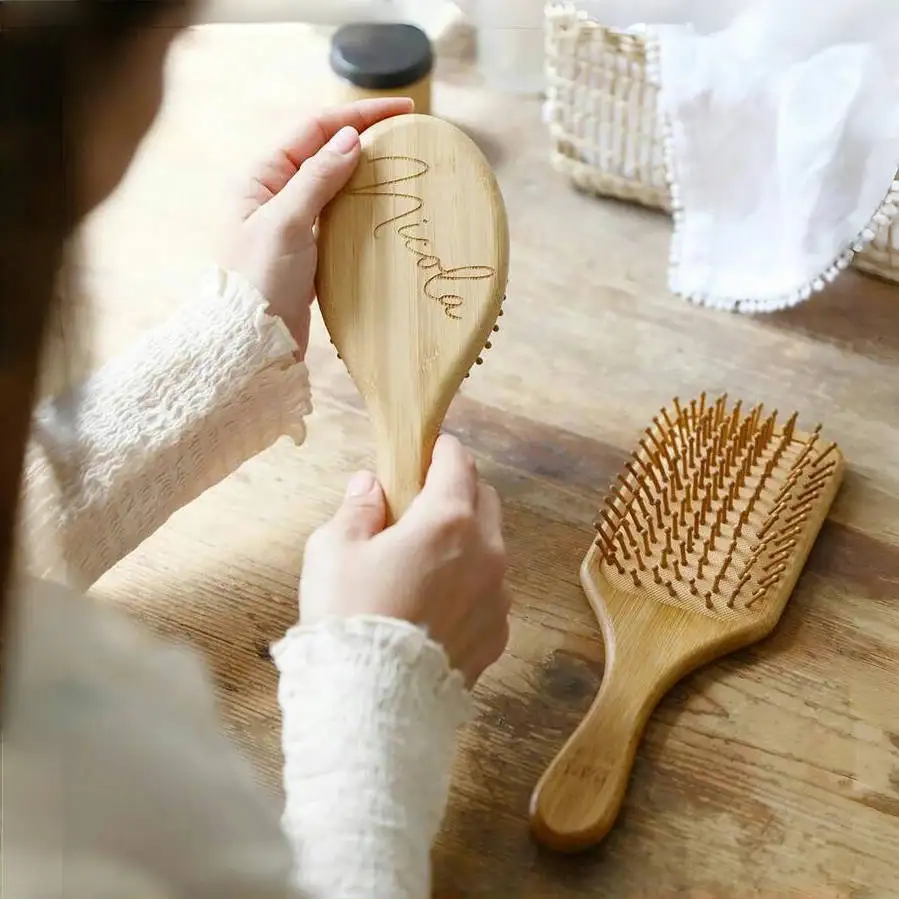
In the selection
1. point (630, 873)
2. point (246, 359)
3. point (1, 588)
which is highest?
point (1, 588)

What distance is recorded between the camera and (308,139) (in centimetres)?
56

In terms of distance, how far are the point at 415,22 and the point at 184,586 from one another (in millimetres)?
519

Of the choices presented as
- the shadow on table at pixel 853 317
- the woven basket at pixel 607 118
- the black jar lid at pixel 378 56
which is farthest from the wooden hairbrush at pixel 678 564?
the black jar lid at pixel 378 56

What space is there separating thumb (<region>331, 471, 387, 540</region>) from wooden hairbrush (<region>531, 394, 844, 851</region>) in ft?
0.42

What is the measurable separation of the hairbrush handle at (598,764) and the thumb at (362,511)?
13 centimetres

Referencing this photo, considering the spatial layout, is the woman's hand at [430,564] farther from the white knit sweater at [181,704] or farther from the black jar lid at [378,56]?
the black jar lid at [378,56]

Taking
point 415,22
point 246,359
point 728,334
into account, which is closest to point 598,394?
point 728,334

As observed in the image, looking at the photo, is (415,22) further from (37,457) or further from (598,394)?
(37,457)

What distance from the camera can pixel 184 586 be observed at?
0.55m

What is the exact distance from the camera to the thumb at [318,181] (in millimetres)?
503

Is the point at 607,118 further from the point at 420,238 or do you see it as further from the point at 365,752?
the point at 365,752

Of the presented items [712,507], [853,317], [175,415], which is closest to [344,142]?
[175,415]

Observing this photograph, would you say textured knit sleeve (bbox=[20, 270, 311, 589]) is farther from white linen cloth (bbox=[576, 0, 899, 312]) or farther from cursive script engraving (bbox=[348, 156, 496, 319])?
white linen cloth (bbox=[576, 0, 899, 312])

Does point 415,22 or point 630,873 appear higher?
point 415,22
